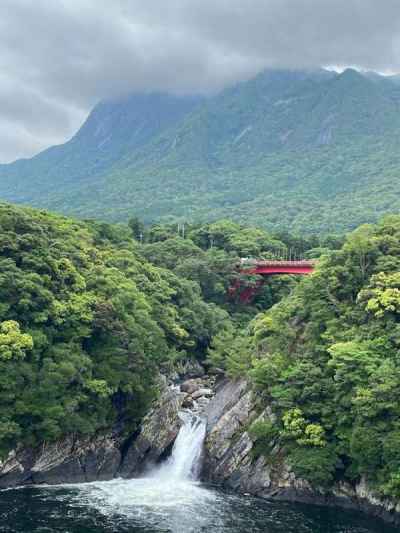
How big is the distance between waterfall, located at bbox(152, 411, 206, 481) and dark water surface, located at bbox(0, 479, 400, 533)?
11.8ft

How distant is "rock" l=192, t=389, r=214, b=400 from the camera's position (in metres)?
52.1

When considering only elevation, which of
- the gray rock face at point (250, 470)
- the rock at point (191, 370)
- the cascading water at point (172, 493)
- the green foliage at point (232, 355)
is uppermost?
the green foliage at point (232, 355)

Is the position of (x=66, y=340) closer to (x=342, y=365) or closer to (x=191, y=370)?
(x=342, y=365)

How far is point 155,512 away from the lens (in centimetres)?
3359

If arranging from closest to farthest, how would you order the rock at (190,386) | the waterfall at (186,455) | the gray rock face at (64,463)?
the gray rock face at (64,463), the waterfall at (186,455), the rock at (190,386)

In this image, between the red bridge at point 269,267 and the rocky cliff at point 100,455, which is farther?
the red bridge at point 269,267

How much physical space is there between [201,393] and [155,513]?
1973 centimetres

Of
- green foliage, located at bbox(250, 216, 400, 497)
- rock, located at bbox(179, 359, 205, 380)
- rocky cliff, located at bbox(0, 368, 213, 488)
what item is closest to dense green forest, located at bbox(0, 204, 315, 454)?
rocky cliff, located at bbox(0, 368, 213, 488)

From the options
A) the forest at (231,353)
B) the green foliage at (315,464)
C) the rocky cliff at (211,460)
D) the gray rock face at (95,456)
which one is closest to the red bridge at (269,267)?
the forest at (231,353)

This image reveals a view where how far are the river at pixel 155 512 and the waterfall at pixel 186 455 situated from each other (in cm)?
198

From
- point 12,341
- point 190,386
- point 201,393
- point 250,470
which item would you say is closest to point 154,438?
point 250,470

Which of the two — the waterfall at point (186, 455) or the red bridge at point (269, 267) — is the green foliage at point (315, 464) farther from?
the red bridge at point (269, 267)

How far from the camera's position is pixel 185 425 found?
4547 cm

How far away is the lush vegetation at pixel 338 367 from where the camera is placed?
3441 cm
